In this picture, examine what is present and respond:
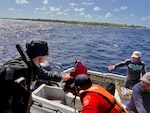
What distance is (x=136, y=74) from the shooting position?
7465 mm

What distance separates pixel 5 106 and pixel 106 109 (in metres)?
1.50

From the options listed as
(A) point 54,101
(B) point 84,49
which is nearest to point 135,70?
(A) point 54,101

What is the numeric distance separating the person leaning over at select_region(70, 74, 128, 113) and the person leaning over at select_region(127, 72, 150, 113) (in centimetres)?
146

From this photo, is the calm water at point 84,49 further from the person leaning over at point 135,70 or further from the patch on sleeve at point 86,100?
the person leaning over at point 135,70

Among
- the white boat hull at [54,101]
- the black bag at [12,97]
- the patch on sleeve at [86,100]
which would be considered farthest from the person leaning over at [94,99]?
the white boat hull at [54,101]

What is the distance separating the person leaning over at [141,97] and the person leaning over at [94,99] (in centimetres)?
146

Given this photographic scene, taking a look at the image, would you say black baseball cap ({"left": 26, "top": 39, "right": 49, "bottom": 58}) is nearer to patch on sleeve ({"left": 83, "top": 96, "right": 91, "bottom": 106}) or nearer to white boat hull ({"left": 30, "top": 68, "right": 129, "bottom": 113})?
patch on sleeve ({"left": 83, "top": 96, "right": 91, "bottom": 106})

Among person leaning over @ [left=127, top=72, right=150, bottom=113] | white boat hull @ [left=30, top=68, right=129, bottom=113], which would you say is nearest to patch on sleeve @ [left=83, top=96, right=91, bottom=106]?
person leaning over @ [left=127, top=72, right=150, bottom=113]

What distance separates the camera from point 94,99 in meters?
3.35

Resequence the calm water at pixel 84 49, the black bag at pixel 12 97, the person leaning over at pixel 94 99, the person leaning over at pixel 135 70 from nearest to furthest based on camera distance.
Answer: the black bag at pixel 12 97
the person leaning over at pixel 94 99
the person leaning over at pixel 135 70
the calm water at pixel 84 49

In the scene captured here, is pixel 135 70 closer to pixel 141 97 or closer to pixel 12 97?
pixel 141 97

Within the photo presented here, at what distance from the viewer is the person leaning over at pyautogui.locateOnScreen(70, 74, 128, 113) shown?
10.8ft

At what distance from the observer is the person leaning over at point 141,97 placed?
4812mm

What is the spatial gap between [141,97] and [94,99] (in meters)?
2.00
